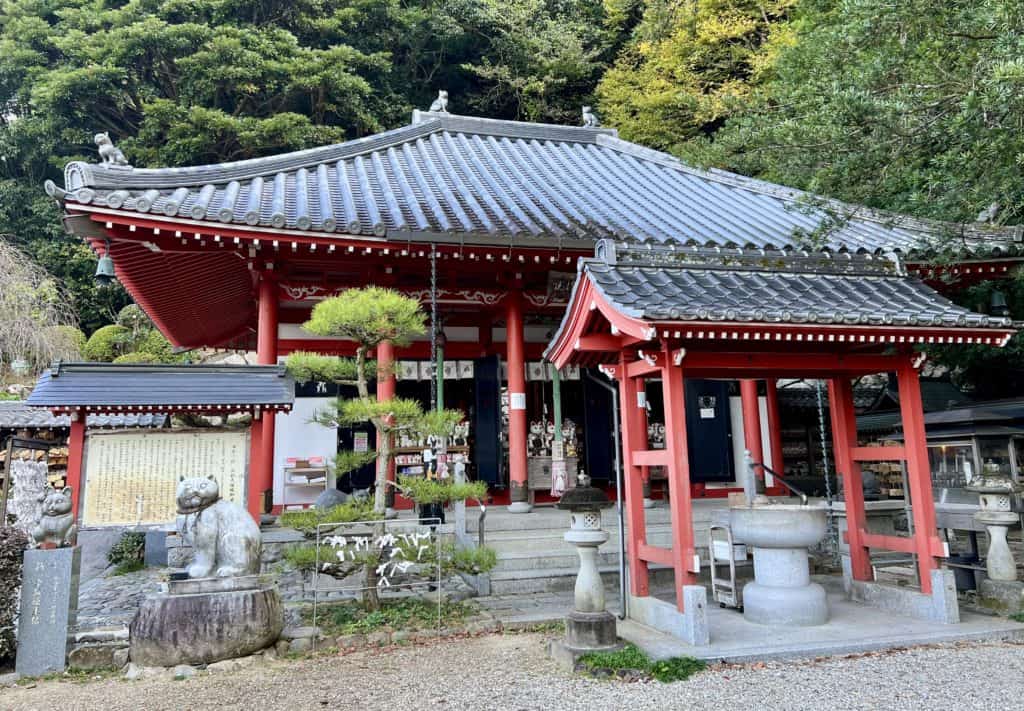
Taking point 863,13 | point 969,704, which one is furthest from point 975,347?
point 969,704

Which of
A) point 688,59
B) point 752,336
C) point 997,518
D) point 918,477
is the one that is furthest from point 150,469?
point 688,59

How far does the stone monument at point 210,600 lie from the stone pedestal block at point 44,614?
1.73ft

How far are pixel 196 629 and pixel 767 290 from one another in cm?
535

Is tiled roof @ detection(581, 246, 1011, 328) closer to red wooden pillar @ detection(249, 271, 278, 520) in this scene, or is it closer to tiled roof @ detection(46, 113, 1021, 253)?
tiled roof @ detection(46, 113, 1021, 253)

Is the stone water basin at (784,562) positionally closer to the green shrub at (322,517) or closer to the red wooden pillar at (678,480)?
the red wooden pillar at (678,480)

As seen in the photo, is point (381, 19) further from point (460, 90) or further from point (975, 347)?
point (975, 347)

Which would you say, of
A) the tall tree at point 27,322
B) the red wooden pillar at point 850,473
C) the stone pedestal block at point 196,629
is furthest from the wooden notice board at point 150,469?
the tall tree at point 27,322

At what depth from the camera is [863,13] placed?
5703mm

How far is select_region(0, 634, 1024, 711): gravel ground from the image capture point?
12.6ft

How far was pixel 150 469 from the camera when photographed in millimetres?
6191

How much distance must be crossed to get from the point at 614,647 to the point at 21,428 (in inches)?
514

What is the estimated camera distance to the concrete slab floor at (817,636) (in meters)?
4.61

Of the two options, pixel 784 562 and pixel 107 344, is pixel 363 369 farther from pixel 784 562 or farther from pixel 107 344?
pixel 107 344

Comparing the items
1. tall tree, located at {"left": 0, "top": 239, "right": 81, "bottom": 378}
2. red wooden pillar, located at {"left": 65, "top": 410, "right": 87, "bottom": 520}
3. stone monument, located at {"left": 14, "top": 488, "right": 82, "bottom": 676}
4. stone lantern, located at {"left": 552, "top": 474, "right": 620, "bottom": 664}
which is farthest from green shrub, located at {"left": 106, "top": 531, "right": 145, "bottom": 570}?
tall tree, located at {"left": 0, "top": 239, "right": 81, "bottom": 378}
